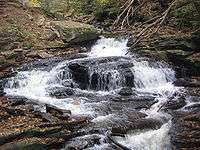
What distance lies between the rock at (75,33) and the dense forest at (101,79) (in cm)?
6

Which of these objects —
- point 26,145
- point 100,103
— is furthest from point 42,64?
point 26,145

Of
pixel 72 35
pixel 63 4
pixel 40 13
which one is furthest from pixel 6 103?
pixel 63 4

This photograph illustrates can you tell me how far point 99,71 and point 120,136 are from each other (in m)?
6.82

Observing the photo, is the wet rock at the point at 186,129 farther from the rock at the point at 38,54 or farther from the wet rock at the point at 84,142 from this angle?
the rock at the point at 38,54

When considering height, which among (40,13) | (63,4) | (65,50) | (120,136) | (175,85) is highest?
(63,4)

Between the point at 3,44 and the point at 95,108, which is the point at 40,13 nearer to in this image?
the point at 3,44

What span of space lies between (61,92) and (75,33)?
7.22m

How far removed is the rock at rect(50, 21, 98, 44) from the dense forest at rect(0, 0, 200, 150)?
0.06m

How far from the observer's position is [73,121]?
11586 mm

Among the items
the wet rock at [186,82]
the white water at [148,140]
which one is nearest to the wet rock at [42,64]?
the wet rock at [186,82]

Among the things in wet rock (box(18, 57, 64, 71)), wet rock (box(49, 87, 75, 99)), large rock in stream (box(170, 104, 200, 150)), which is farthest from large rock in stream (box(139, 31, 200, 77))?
large rock in stream (box(170, 104, 200, 150))

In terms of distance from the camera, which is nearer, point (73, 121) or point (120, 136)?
point (120, 136)

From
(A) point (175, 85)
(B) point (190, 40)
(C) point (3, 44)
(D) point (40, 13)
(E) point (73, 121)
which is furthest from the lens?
(D) point (40, 13)

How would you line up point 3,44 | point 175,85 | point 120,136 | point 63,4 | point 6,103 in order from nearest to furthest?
point 120,136 → point 6,103 → point 175,85 → point 3,44 → point 63,4
